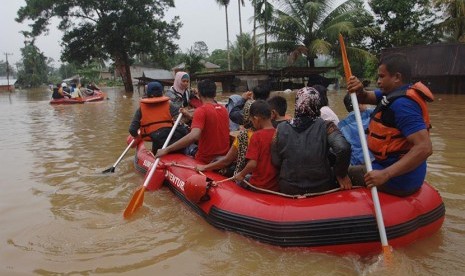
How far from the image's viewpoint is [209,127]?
4715 millimetres

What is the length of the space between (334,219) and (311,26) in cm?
2380

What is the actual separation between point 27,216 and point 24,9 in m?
28.6

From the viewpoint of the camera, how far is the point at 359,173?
3.56 m

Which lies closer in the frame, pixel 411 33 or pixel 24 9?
pixel 411 33

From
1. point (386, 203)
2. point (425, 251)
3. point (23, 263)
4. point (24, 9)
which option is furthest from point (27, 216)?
point (24, 9)

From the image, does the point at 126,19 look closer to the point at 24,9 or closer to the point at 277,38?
the point at 24,9

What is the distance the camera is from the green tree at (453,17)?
66.7 ft

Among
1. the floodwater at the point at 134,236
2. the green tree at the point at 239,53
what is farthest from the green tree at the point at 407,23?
the floodwater at the point at 134,236

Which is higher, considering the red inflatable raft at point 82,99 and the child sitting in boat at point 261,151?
the child sitting in boat at point 261,151

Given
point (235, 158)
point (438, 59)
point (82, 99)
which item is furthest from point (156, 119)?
point (438, 59)

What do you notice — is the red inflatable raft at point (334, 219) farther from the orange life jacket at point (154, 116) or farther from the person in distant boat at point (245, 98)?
the orange life jacket at point (154, 116)

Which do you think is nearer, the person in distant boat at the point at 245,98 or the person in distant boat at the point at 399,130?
the person in distant boat at the point at 399,130

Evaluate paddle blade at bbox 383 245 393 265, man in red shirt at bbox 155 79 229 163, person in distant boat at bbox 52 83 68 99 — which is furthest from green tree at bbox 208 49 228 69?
paddle blade at bbox 383 245 393 265

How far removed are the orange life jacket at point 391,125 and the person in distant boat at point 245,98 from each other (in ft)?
6.94
